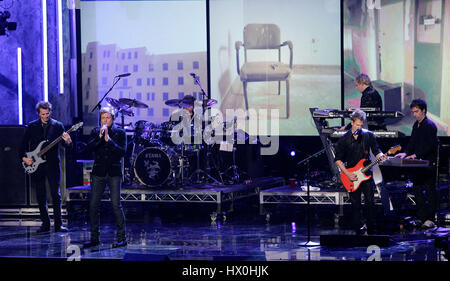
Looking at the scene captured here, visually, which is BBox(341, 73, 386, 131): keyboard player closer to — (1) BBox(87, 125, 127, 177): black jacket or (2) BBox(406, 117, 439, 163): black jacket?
(2) BBox(406, 117, 439, 163): black jacket

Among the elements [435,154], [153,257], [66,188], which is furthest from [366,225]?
[66,188]

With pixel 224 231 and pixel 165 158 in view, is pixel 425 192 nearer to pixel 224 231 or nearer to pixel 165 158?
pixel 224 231

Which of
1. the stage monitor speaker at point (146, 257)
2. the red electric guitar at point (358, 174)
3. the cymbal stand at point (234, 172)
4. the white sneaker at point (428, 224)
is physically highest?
the red electric guitar at point (358, 174)

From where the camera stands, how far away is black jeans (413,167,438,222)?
991 centimetres

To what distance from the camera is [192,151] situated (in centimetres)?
1220

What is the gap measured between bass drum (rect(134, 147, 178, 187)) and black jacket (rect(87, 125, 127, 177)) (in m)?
2.70

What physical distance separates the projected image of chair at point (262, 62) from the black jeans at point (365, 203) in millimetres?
4768

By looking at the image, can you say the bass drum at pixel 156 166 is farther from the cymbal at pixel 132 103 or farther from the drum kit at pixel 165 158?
the cymbal at pixel 132 103

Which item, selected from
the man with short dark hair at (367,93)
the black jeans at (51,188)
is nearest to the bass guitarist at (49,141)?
the black jeans at (51,188)

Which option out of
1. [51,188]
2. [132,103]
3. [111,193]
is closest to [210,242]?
[111,193]

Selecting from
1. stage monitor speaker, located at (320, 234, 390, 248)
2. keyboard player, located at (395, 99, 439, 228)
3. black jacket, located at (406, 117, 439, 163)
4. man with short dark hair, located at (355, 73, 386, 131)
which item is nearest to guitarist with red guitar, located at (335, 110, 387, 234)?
keyboard player, located at (395, 99, 439, 228)

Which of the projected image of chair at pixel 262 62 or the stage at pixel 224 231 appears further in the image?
the projected image of chair at pixel 262 62

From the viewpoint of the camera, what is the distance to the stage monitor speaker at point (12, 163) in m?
11.7

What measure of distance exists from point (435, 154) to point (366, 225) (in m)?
Result: 1.42
